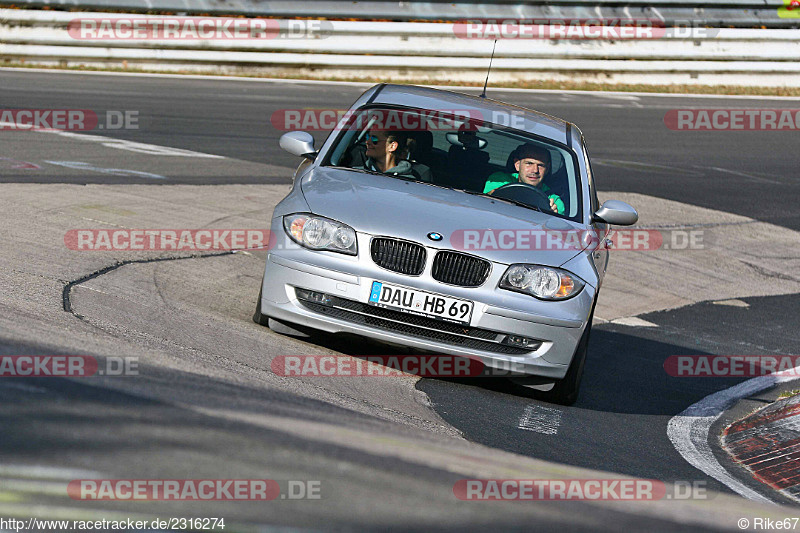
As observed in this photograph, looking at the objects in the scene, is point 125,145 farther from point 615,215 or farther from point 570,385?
point 570,385

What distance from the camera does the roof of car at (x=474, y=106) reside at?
759 centimetres

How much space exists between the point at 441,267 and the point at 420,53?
18819 millimetres

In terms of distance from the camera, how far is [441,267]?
5992mm

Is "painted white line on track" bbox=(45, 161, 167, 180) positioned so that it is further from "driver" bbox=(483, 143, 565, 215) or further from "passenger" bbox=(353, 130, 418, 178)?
"driver" bbox=(483, 143, 565, 215)

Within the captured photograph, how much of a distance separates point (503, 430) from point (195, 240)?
4.31m

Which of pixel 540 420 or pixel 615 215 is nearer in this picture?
pixel 540 420

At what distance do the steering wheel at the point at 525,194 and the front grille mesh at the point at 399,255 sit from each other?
1133mm

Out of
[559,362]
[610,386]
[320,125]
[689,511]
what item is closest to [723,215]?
[320,125]

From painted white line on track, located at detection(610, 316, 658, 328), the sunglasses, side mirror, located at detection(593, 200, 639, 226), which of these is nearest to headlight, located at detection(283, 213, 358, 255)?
the sunglasses

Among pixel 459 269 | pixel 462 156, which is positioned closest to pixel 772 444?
pixel 459 269

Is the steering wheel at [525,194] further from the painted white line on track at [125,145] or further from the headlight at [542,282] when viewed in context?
the painted white line on track at [125,145]

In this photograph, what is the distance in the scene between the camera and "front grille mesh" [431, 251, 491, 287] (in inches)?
236

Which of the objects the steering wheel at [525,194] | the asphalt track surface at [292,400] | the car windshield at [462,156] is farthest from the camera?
the car windshield at [462,156]

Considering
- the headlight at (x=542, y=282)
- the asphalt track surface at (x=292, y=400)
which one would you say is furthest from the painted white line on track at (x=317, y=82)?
the headlight at (x=542, y=282)
